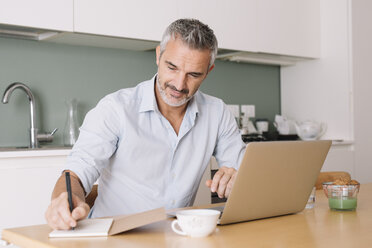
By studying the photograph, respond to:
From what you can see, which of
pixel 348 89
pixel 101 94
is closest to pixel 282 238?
pixel 101 94

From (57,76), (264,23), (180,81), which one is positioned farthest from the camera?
(264,23)

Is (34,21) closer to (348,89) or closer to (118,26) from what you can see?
(118,26)

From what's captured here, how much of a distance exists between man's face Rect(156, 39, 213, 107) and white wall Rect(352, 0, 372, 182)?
262 cm

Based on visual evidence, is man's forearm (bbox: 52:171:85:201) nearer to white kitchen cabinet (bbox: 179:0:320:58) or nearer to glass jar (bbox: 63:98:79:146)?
glass jar (bbox: 63:98:79:146)

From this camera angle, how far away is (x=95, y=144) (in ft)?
5.37

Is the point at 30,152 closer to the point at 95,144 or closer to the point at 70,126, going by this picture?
the point at 70,126

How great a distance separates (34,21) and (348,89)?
254cm

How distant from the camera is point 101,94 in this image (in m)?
3.40

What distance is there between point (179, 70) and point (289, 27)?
2.50 meters

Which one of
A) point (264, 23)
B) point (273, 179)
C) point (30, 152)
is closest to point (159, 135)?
point (273, 179)

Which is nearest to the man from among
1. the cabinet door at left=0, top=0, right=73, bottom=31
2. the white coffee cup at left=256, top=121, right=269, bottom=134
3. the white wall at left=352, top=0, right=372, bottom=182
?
the cabinet door at left=0, top=0, right=73, bottom=31

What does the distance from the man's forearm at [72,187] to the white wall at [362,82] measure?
309 centimetres

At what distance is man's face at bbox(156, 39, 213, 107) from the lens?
172 centimetres

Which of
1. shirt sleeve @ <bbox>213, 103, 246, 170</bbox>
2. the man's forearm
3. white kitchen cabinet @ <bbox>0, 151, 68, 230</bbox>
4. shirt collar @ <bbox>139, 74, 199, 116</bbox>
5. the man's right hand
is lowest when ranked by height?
white kitchen cabinet @ <bbox>0, 151, 68, 230</bbox>
